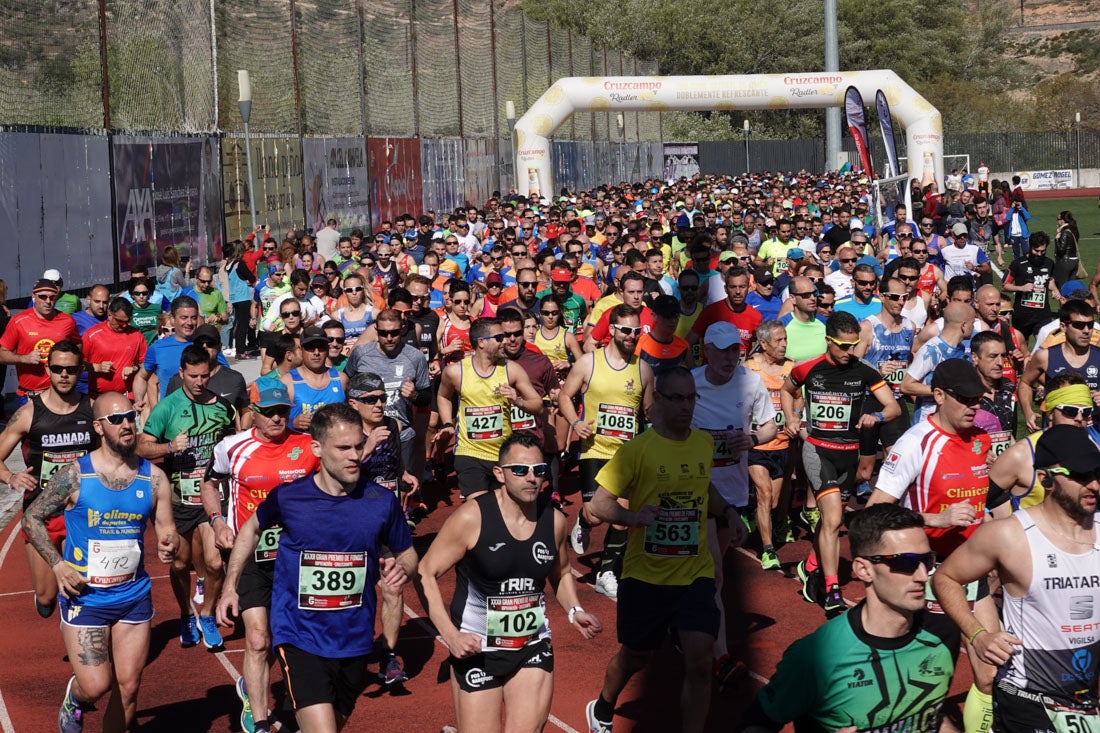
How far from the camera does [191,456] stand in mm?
9297

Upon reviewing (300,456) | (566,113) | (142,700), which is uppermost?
(566,113)

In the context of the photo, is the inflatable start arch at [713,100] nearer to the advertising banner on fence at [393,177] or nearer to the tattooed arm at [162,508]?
the advertising banner on fence at [393,177]

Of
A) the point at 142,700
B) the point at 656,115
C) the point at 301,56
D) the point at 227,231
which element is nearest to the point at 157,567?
the point at 142,700

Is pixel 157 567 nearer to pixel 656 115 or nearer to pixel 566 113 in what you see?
pixel 566 113

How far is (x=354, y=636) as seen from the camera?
253 inches

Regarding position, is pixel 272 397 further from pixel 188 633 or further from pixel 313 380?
pixel 188 633

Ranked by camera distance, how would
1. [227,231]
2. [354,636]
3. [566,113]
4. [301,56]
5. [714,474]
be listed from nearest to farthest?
[354,636] → [714,474] → [227,231] → [301,56] → [566,113]

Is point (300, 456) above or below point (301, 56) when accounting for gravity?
below

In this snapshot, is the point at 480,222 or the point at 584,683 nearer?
the point at 584,683

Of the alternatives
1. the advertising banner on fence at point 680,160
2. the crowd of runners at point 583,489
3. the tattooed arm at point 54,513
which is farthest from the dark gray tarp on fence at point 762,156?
the tattooed arm at point 54,513

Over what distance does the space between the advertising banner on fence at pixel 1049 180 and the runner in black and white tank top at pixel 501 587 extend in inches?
2791

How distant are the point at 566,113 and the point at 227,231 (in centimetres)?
1745

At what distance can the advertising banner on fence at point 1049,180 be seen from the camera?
72.6 metres

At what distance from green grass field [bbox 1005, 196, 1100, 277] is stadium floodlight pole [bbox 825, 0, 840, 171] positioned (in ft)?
27.2
